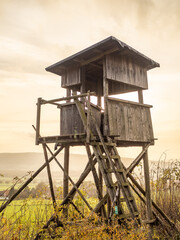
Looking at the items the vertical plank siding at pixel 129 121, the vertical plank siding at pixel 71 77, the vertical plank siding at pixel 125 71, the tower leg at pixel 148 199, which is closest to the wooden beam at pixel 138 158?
the vertical plank siding at pixel 129 121

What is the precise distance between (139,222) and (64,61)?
7.48 m

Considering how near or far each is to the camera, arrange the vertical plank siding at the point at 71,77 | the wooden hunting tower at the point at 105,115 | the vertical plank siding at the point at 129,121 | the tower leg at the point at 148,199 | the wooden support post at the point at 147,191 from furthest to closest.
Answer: the vertical plank siding at the point at 71,77 → the wooden support post at the point at 147,191 → the tower leg at the point at 148,199 → the vertical plank siding at the point at 129,121 → the wooden hunting tower at the point at 105,115

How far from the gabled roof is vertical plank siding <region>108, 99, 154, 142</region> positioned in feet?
7.39

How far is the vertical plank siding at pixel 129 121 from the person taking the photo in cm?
921

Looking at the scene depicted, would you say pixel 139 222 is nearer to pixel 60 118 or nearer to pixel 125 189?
pixel 125 189

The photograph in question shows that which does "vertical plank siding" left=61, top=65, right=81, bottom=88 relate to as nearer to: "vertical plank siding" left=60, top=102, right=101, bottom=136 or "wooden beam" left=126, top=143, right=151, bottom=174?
"vertical plank siding" left=60, top=102, right=101, bottom=136

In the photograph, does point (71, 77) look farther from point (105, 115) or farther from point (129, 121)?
point (129, 121)

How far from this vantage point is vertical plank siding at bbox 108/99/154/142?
921 centimetres

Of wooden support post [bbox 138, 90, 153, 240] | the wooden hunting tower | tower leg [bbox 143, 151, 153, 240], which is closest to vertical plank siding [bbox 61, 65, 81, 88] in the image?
the wooden hunting tower

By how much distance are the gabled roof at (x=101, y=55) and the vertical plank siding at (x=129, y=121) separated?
7.39 feet

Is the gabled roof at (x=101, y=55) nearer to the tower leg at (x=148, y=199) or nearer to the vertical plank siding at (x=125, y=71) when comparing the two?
the vertical plank siding at (x=125, y=71)

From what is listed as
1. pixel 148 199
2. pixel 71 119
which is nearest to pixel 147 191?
pixel 148 199

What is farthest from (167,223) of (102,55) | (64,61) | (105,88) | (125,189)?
(64,61)

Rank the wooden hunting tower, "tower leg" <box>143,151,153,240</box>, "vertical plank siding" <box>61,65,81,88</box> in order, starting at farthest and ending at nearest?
1. "vertical plank siding" <box>61,65,81,88</box>
2. "tower leg" <box>143,151,153,240</box>
3. the wooden hunting tower
